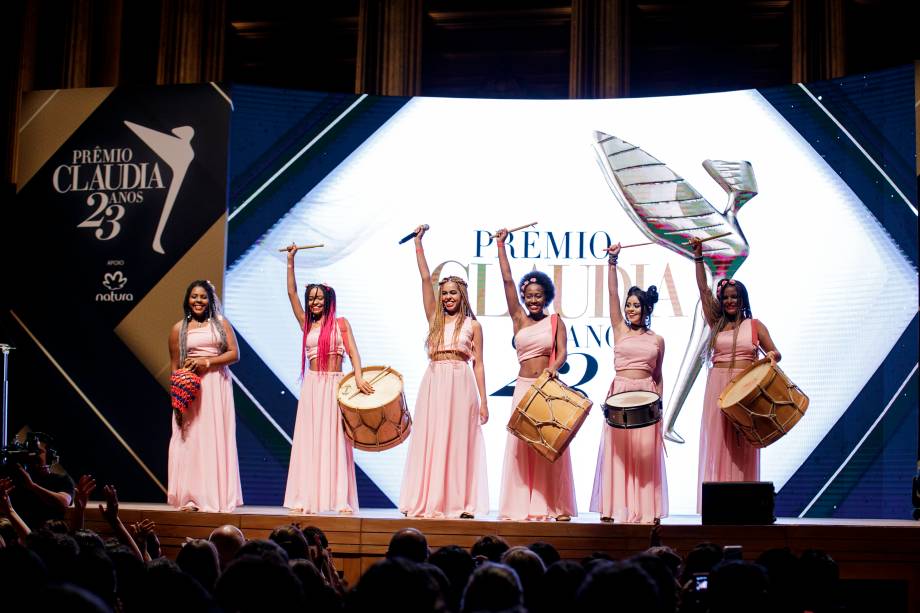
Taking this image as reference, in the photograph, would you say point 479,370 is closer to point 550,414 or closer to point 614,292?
point 550,414

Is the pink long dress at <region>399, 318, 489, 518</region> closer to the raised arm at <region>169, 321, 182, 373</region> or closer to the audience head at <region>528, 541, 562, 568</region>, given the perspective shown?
the raised arm at <region>169, 321, 182, 373</region>

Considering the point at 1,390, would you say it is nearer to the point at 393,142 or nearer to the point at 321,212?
the point at 321,212

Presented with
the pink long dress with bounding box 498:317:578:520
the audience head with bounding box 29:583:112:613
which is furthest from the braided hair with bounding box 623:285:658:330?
the audience head with bounding box 29:583:112:613

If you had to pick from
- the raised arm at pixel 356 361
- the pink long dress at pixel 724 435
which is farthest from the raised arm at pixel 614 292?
the raised arm at pixel 356 361

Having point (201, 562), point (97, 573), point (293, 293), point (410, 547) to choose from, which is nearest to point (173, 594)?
point (97, 573)

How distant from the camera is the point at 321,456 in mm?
7586

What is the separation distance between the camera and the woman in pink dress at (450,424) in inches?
290

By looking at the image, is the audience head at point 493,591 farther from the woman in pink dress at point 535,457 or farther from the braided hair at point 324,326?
the braided hair at point 324,326

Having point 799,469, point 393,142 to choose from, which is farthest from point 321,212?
point 799,469

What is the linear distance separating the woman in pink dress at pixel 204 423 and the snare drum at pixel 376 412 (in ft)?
2.83

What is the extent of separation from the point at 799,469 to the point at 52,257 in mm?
6297

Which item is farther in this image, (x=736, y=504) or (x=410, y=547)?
(x=736, y=504)

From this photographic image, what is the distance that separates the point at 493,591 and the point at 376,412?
13.8 ft

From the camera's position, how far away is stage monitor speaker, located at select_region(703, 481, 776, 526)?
6.80 metres
